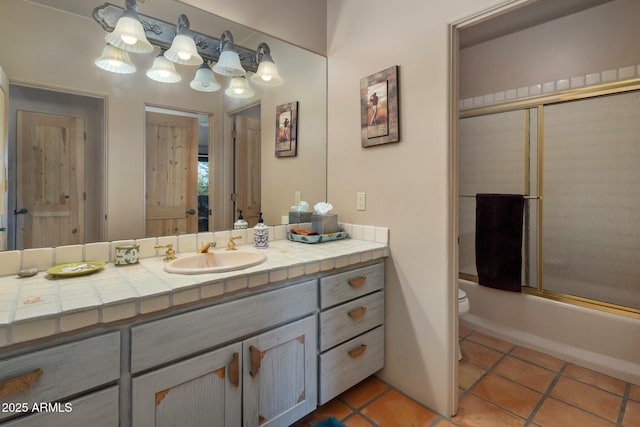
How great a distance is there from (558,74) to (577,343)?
1.94m

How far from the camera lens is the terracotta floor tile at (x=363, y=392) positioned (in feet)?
5.53

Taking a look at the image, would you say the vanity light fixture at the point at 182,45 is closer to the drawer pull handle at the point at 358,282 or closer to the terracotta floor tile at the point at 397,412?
the drawer pull handle at the point at 358,282

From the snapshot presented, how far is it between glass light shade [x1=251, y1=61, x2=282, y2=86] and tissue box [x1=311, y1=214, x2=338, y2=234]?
902mm

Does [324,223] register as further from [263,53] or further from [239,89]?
[263,53]

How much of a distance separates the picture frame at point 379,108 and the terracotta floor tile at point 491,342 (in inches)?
69.6

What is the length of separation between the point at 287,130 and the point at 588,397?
7.88ft

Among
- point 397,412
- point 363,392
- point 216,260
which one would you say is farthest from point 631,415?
point 216,260

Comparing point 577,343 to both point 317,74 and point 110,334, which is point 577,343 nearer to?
point 317,74

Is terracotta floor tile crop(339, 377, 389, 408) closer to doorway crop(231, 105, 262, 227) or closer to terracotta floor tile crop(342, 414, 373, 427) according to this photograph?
terracotta floor tile crop(342, 414, 373, 427)

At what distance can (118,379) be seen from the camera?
922mm

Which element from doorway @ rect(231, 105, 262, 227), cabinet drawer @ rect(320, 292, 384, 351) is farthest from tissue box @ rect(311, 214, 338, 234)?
cabinet drawer @ rect(320, 292, 384, 351)

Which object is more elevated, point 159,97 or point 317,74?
point 317,74

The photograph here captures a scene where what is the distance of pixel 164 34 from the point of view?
1.51 m

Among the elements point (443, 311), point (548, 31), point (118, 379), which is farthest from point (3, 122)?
point (548, 31)
